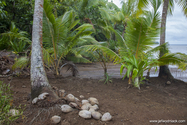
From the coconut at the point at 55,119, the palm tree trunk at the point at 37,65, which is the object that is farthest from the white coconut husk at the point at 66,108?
the palm tree trunk at the point at 37,65

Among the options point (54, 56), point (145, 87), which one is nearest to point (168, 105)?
point (145, 87)

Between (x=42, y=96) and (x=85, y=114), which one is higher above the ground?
(x=42, y=96)

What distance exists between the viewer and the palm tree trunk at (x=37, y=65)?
2.92 meters

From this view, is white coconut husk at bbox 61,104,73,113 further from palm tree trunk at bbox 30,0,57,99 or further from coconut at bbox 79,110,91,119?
palm tree trunk at bbox 30,0,57,99

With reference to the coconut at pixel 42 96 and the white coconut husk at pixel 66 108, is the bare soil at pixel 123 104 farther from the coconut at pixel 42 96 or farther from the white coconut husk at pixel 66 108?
the coconut at pixel 42 96

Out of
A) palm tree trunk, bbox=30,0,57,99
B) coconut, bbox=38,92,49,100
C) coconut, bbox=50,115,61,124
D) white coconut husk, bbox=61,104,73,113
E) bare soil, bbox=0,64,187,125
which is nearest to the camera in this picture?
coconut, bbox=50,115,61,124

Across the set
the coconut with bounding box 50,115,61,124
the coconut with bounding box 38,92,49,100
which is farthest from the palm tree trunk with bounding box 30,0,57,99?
the coconut with bounding box 50,115,61,124

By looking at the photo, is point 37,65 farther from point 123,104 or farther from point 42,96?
point 123,104

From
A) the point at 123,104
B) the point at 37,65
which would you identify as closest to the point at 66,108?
the point at 37,65

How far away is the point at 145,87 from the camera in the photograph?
15.5 feet

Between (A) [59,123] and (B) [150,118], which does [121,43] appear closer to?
(B) [150,118]

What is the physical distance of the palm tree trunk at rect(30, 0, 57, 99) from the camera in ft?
9.57

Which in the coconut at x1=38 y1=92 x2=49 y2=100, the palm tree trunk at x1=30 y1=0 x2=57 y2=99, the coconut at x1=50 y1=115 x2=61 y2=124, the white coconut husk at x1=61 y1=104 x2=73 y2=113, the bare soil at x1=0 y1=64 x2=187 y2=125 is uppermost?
the palm tree trunk at x1=30 y1=0 x2=57 y2=99

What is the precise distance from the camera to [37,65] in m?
3.00
